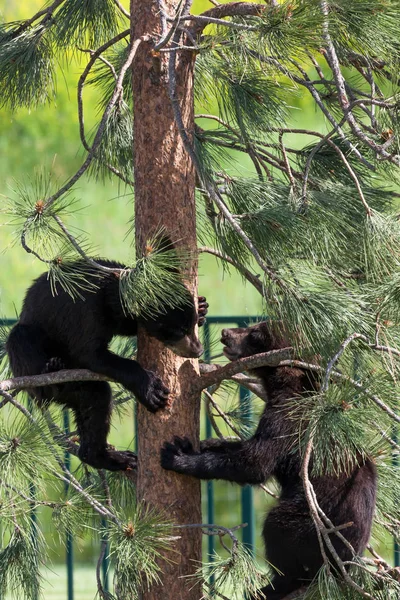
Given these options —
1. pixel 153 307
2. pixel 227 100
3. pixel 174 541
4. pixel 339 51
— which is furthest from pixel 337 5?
pixel 174 541

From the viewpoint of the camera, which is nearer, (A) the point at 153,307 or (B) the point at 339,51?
(B) the point at 339,51

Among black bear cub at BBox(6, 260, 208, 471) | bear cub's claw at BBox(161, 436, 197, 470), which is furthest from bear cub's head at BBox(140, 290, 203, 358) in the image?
bear cub's claw at BBox(161, 436, 197, 470)

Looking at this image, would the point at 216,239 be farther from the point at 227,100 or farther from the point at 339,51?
the point at 339,51

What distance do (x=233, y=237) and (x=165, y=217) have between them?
238 millimetres

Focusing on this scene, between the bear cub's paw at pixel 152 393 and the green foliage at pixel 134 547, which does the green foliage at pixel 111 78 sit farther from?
the green foliage at pixel 134 547

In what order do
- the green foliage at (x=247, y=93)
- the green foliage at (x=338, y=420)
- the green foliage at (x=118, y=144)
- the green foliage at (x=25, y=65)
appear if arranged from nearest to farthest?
the green foliage at (x=338, y=420) → the green foliage at (x=247, y=93) → the green foliage at (x=25, y=65) → the green foliage at (x=118, y=144)

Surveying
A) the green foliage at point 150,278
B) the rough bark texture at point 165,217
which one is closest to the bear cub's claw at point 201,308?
the rough bark texture at point 165,217

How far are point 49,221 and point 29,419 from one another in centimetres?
55

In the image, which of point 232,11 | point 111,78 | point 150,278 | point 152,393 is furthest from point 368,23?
point 111,78

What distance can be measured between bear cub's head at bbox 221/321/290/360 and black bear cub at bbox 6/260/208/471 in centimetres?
36

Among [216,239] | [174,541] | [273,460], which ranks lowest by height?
[174,541]

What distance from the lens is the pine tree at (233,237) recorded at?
7.04ft

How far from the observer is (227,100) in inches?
107

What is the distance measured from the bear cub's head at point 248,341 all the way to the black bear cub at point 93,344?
0.36m
